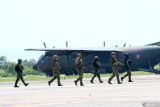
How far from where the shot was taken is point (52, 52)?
206 ft

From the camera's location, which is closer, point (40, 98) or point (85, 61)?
point (40, 98)

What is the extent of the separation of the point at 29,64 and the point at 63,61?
119ft

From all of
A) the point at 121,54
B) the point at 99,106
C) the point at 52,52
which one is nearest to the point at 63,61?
the point at 52,52

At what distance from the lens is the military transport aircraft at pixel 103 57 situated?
6153 centimetres

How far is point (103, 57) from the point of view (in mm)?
64562

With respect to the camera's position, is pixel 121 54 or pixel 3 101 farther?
pixel 121 54

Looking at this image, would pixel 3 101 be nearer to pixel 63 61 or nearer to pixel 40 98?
pixel 40 98

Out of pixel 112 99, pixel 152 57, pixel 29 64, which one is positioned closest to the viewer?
pixel 112 99

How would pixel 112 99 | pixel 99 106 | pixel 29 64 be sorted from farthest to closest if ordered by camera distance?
pixel 29 64 → pixel 112 99 → pixel 99 106

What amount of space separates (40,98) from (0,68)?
233 ft

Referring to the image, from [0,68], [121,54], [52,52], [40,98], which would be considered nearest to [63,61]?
[52,52]

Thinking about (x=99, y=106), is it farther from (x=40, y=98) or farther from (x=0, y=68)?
(x=0, y=68)

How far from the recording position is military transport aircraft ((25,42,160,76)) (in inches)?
2422

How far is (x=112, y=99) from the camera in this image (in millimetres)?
21391
